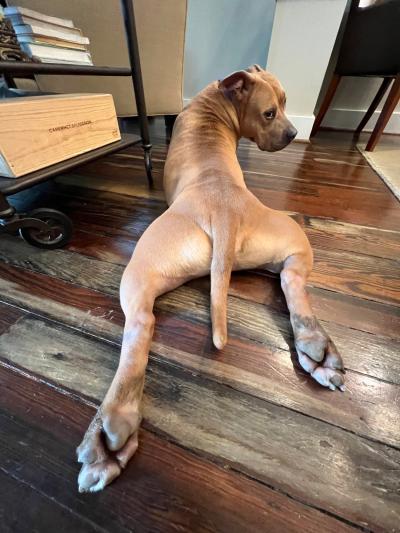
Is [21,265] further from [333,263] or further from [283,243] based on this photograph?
[333,263]

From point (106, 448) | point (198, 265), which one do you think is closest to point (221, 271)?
point (198, 265)

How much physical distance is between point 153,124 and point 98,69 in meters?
2.61

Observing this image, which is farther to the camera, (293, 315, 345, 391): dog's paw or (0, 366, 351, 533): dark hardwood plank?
(293, 315, 345, 391): dog's paw

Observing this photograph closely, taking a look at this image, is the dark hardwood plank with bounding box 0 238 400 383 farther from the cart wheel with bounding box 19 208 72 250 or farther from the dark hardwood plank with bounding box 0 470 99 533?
the dark hardwood plank with bounding box 0 470 99 533

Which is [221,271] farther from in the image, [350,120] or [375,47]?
[350,120]

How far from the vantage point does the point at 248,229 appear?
741 mm

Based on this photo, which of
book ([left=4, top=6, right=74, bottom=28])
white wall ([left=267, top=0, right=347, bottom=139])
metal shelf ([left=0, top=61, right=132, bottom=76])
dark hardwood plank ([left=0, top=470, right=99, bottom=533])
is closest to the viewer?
dark hardwood plank ([left=0, top=470, right=99, bottom=533])

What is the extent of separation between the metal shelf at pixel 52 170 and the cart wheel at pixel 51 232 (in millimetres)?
105

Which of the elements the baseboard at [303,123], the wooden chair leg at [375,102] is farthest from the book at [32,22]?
the wooden chair leg at [375,102]

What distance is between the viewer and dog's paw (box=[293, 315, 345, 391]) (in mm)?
583

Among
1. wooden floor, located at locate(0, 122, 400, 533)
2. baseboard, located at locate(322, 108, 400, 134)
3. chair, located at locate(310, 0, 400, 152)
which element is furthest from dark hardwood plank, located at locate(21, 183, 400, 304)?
baseboard, located at locate(322, 108, 400, 134)

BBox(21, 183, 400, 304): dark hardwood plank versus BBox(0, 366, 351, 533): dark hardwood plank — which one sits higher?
BBox(0, 366, 351, 533): dark hardwood plank

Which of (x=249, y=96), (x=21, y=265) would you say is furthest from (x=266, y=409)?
(x=249, y=96)

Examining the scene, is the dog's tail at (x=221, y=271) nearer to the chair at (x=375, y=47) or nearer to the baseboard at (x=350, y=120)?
the chair at (x=375, y=47)
